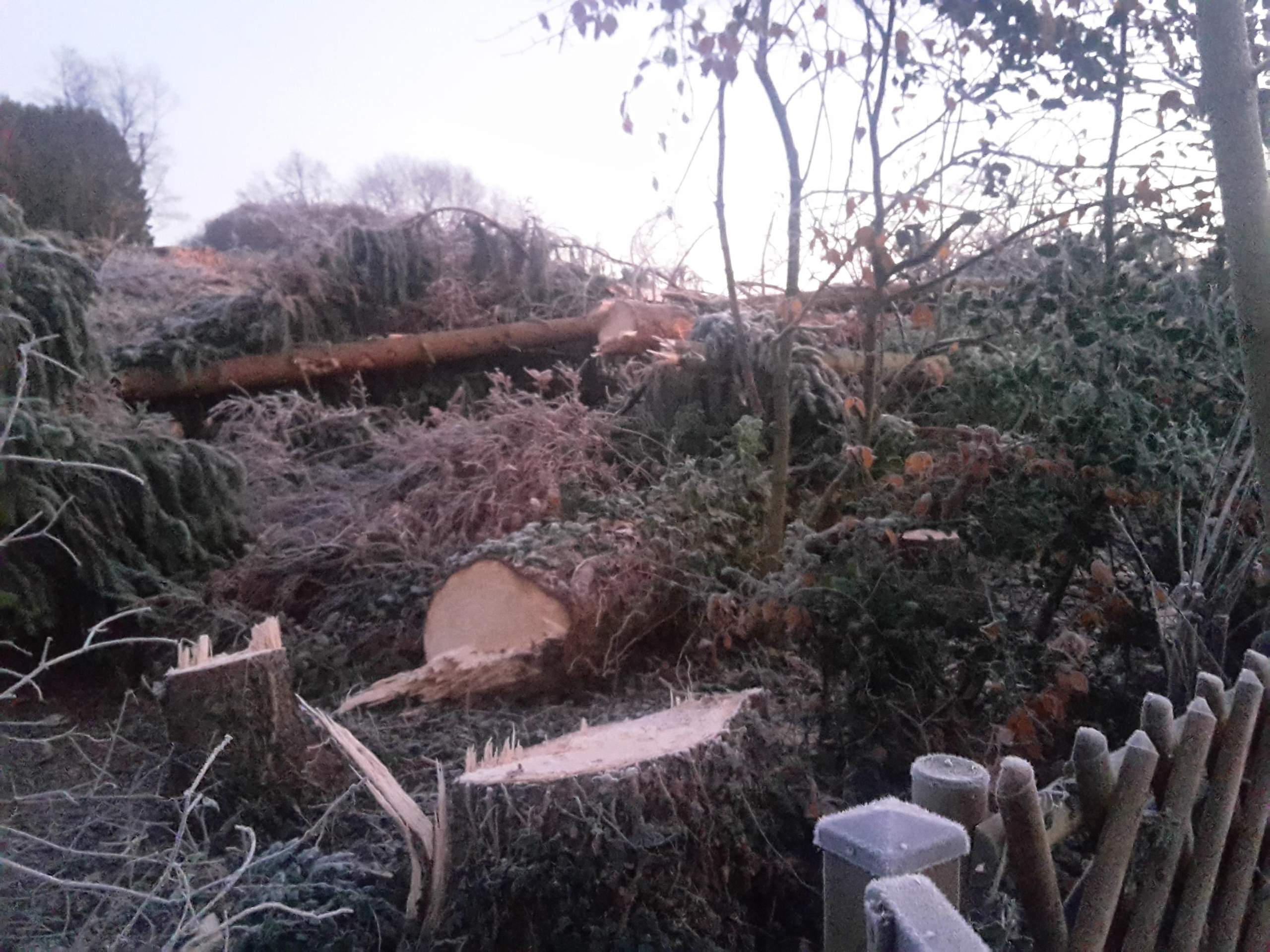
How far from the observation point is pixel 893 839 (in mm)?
1336

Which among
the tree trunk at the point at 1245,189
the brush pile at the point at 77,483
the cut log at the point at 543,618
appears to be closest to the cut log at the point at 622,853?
the cut log at the point at 543,618

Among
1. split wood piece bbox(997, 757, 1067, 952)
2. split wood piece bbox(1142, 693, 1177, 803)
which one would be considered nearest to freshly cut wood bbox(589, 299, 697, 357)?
split wood piece bbox(1142, 693, 1177, 803)

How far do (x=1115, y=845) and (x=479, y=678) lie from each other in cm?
255

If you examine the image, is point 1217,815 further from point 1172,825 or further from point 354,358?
point 354,358

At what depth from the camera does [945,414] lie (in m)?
4.59

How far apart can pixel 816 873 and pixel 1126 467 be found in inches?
63.3

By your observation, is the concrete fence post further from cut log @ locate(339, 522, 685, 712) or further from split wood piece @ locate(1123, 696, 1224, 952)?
cut log @ locate(339, 522, 685, 712)

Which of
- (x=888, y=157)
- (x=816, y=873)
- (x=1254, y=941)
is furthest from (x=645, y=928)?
(x=888, y=157)

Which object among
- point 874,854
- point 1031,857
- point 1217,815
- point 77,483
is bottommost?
point 1217,815

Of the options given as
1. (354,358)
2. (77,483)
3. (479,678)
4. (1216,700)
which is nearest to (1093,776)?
(1216,700)

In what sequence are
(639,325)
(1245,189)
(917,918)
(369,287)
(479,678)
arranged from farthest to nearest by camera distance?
1. (369,287)
2. (639,325)
3. (479,678)
4. (1245,189)
5. (917,918)

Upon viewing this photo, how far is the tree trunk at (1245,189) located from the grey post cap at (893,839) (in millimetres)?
1620

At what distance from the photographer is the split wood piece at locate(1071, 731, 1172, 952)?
1.62 m

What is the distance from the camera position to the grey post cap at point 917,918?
101cm
